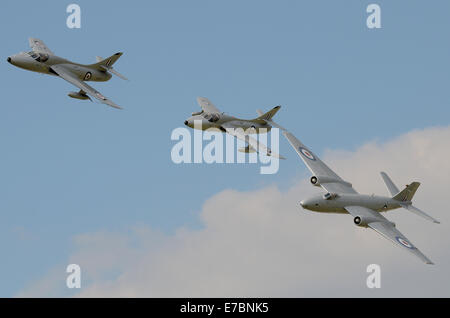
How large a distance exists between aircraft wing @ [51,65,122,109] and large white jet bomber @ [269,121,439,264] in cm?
1954

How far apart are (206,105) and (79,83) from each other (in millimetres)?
14753

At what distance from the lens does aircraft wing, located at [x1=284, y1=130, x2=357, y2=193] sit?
77625mm

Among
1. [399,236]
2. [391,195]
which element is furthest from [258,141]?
[399,236]

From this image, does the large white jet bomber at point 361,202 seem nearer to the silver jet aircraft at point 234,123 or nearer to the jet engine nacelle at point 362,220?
the jet engine nacelle at point 362,220

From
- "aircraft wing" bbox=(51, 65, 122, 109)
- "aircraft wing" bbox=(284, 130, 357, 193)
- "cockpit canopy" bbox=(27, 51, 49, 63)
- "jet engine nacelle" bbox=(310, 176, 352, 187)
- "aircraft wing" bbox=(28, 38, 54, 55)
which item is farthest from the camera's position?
"aircraft wing" bbox=(28, 38, 54, 55)

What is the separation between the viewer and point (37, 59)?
8831 centimetres

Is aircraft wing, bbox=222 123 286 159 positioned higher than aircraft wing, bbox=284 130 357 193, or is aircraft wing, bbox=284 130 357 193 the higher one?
aircraft wing, bbox=222 123 286 159

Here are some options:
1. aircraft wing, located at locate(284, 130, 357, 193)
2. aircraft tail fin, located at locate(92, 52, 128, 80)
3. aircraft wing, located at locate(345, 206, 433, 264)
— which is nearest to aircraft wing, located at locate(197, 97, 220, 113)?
aircraft tail fin, located at locate(92, 52, 128, 80)

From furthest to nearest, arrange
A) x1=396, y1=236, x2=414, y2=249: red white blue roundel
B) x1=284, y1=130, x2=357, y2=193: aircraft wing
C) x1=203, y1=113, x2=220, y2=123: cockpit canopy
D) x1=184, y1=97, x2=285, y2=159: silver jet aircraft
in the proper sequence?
x1=203, y1=113, x2=220, y2=123: cockpit canopy < x1=184, y1=97, x2=285, y2=159: silver jet aircraft < x1=284, y1=130, x2=357, y2=193: aircraft wing < x1=396, y1=236, x2=414, y2=249: red white blue roundel

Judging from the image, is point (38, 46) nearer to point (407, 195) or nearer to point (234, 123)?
point (234, 123)

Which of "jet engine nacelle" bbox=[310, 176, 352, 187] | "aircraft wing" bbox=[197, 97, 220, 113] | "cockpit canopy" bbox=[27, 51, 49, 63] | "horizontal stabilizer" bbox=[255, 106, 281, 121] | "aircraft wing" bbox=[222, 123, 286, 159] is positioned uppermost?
"cockpit canopy" bbox=[27, 51, 49, 63]

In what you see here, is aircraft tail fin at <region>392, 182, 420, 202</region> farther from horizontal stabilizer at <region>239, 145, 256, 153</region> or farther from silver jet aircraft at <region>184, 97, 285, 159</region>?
horizontal stabilizer at <region>239, 145, 256, 153</region>

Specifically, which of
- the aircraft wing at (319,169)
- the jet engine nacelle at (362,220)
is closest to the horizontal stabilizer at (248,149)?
the aircraft wing at (319,169)

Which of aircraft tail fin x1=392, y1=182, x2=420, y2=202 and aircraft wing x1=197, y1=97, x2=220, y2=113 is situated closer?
aircraft tail fin x1=392, y1=182, x2=420, y2=202
